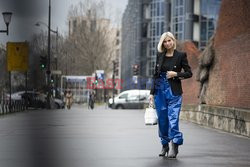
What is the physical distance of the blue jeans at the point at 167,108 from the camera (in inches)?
272

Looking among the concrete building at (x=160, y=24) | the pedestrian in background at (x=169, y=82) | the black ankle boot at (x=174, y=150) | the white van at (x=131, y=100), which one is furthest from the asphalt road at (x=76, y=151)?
the concrete building at (x=160, y=24)

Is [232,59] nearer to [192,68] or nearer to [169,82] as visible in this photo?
[169,82]

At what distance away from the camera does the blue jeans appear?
692cm

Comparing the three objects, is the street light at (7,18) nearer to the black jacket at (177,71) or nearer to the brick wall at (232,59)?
the black jacket at (177,71)

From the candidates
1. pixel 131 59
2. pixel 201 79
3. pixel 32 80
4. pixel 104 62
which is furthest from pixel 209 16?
pixel 32 80

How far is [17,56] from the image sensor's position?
2.05m

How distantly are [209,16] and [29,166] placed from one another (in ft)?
235

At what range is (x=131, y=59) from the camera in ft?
320

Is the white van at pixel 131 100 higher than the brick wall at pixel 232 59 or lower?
lower

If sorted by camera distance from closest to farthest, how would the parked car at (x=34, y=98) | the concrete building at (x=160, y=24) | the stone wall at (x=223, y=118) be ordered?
the parked car at (x=34, y=98), the stone wall at (x=223, y=118), the concrete building at (x=160, y=24)

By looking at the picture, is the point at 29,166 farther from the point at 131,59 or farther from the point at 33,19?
the point at 131,59

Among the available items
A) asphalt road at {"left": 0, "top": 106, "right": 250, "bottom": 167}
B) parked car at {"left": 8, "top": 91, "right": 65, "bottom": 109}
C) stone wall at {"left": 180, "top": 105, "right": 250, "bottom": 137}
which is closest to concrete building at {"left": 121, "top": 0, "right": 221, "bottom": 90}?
stone wall at {"left": 180, "top": 105, "right": 250, "bottom": 137}

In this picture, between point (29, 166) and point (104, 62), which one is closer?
point (29, 166)

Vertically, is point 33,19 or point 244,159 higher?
point 33,19
